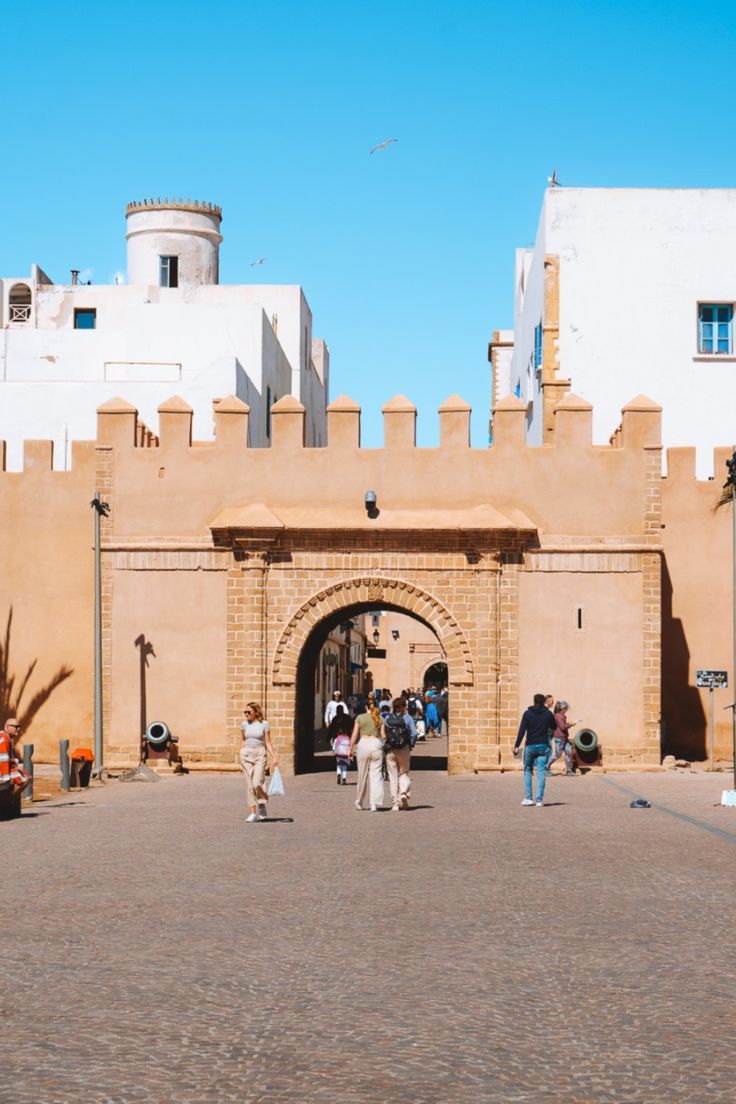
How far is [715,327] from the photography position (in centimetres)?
3800

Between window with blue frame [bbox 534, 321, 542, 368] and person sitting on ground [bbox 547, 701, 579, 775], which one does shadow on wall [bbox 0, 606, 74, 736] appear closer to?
person sitting on ground [bbox 547, 701, 579, 775]

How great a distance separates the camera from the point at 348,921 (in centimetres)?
1122

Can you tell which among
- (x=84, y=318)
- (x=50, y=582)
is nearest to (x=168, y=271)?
(x=84, y=318)

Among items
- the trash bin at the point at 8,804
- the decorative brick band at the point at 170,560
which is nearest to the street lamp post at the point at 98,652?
the decorative brick band at the point at 170,560

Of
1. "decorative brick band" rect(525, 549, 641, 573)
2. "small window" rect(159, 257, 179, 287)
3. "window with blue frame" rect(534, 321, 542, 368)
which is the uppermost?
"small window" rect(159, 257, 179, 287)

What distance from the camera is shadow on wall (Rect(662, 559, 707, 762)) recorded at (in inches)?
1244

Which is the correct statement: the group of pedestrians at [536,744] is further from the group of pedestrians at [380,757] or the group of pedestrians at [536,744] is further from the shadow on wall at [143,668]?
the shadow on wall at [143,668]

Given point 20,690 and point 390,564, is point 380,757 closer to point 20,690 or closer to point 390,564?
point 390,564

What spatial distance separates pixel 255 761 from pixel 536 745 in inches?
161

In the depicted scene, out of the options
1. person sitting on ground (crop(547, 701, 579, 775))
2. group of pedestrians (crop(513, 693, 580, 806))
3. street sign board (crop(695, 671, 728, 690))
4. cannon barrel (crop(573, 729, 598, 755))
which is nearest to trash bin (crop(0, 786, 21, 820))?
group of pedestrians (crop(513, 693, 580, 806))

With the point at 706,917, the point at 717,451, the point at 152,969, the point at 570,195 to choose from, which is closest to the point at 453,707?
the point at 717,451

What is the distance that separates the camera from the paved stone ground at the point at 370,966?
6.93 m

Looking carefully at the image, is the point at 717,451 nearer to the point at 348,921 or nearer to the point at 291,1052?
the point at 348,921

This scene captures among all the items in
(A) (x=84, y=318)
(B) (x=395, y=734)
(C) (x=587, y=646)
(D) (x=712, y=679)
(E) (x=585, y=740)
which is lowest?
(E) (x=585, y=740)
